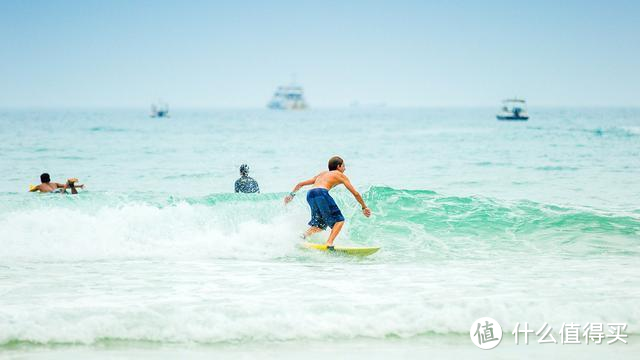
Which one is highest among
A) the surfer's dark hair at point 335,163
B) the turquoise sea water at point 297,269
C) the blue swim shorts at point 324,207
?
the surfer's dark hair at point 335,163

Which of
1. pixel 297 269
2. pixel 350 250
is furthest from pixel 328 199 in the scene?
pixel 297 269

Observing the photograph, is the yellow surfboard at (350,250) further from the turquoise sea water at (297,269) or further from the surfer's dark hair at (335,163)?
the surfer's dark hair at (335,163)

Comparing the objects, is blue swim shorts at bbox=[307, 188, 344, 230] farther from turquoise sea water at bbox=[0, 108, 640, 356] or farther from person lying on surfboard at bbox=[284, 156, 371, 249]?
turquoise sea water at bbox=[0, 108, 640, 356]

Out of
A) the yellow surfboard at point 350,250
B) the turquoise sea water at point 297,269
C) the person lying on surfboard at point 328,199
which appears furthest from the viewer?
the person lying on surfboard at point 328,199

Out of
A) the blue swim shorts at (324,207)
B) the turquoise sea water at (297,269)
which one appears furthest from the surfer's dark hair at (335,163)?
the turquoise sea water at (297,269)

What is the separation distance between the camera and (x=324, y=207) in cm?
1099

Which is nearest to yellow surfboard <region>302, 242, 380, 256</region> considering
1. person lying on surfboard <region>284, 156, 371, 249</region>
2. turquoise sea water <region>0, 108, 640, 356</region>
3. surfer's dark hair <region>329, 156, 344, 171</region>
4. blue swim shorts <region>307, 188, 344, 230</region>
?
turquoise sea water <region>0, 108, 640, 356</region>

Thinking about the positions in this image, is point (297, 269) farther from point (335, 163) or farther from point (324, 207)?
point (335, 163)

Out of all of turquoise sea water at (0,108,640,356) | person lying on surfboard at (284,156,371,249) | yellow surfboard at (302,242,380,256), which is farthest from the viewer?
person lying on surfboard at (284,156,371,249)

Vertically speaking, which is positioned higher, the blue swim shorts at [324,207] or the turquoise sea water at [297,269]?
the blue swim shorts at [324,207]

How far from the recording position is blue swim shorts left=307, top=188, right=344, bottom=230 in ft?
35.9

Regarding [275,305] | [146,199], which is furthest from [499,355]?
[146,199]

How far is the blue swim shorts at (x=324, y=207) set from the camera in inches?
431

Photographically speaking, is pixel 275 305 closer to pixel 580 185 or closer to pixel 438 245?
pixel 438 245
